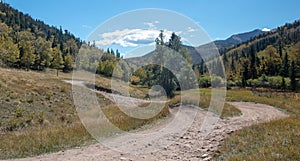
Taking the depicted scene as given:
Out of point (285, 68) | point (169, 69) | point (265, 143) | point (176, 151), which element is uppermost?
point (285, 68)

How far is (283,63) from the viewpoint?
86750 millimetres

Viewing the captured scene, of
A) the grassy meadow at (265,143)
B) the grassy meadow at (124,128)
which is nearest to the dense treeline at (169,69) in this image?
the grassy meadow at (124,128)

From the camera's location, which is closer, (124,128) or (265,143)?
(265,143)

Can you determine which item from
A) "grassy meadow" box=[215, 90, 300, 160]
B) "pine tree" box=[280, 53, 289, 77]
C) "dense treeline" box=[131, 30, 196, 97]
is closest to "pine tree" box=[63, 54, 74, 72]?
"dense treeline" box=[131, 30, 196, 97]

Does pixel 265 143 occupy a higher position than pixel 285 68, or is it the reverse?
pixel 285 68

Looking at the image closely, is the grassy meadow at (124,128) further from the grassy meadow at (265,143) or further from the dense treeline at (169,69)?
the dense treeline at (169,69)

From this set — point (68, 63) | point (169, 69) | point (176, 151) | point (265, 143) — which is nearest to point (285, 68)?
point (169, 69)

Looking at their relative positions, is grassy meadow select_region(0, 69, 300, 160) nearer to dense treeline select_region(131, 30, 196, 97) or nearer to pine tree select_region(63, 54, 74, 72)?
dense treeline select_region(131, 30, 196, 97)

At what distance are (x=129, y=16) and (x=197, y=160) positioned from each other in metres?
6.49

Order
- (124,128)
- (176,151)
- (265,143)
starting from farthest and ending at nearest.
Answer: (124,128), (176,151), (265,143)

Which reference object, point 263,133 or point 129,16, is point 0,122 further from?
point 263,133

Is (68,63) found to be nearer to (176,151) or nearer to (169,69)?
(169,69)

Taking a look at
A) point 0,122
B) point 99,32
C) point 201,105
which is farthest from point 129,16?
point 0,122

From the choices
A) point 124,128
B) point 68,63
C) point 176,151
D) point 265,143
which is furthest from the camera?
point 68,63
